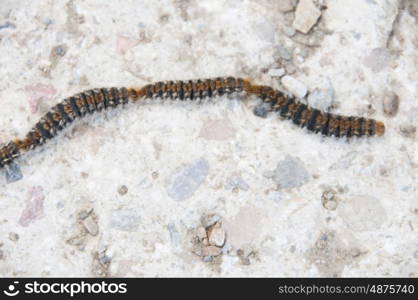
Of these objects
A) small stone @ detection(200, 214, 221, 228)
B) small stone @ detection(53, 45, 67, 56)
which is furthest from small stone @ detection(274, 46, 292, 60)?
small stone @ detection(53, 45, 67, 56)

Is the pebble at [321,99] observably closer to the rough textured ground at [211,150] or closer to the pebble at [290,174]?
the rough textured ground at [211,150]

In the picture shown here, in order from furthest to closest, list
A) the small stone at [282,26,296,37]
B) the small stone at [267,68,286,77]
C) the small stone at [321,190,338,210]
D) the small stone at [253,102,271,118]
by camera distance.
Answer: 1. the small stone at [282,26,296,37]
2. the small stone at [267,68,286,77]
3. the small stone at [253,102,271,118]
4. the small stone at [321,190,338,210]

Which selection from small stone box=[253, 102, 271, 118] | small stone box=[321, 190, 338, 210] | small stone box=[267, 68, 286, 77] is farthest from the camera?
small stone box=[267, 68, 286, 77]

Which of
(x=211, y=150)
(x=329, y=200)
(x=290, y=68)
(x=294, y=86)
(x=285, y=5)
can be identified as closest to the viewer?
(x=329, y=200)

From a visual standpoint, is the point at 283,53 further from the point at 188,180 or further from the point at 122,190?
the point at 122,190

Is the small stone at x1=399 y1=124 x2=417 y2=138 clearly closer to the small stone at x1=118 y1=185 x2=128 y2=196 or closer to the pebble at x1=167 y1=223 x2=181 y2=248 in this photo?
the pebble at x1=167 y1=223 x2=181 y2=248

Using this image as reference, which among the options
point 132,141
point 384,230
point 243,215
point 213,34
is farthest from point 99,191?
point 384,230

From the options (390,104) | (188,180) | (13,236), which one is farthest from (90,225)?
(390,104)

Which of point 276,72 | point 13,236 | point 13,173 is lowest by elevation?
point 13,236
